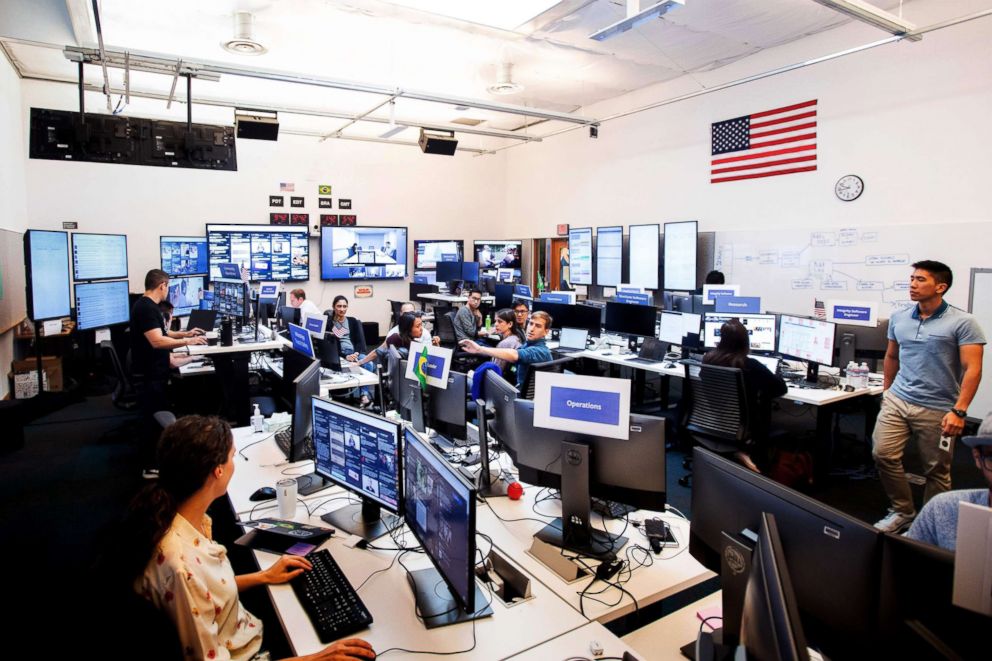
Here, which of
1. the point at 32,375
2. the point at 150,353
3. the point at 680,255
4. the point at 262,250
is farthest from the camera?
the point at 262,250

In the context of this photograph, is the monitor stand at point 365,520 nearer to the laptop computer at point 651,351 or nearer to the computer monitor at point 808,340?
the computer monitor at point 808,340

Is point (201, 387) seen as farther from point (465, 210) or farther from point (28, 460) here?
point (465, 210)

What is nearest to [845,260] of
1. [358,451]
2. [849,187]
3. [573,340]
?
[849,187]

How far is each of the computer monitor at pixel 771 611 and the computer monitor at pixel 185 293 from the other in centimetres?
701

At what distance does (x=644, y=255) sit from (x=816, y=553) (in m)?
8.06

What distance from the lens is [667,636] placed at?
5.57 ft

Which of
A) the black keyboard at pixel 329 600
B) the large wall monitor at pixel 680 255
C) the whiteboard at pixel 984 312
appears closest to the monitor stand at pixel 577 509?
the black keyboard at pixel 329 600

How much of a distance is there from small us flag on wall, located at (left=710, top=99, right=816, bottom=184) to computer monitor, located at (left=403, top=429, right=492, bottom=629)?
22.8 ft

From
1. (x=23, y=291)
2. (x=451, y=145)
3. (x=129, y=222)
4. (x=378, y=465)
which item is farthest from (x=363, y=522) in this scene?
(x=129, y=222)

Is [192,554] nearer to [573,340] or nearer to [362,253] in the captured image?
[573,340]

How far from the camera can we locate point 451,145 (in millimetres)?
8273

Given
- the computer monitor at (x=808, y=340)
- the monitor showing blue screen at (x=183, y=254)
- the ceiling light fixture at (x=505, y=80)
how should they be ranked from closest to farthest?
1. the computer monitor at (x=808, y=340)
2. the ceiling light fixture at (x=505, y=80)
3. the monitor showing blue screen at (x=183, y=254)

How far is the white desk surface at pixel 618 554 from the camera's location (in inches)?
73.0

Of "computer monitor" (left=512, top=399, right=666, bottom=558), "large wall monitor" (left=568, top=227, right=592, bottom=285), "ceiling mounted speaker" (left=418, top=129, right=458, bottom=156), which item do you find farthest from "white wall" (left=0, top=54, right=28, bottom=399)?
"large wall monitor" (left=568, top=227, right=592, bottom=285)
